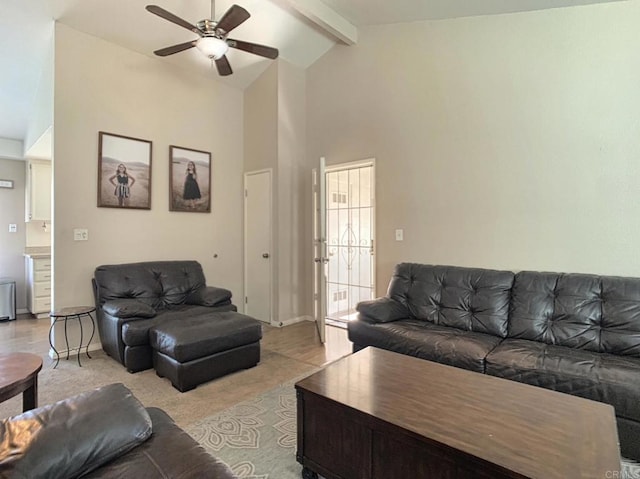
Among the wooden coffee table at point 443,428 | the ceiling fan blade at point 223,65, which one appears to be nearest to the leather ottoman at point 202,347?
the wooden coffee table at point 443,428

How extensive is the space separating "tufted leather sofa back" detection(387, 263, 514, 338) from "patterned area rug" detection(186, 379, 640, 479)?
1.20 metres

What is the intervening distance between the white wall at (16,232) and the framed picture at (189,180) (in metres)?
3.23

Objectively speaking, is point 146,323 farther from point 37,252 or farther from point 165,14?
point 37,252

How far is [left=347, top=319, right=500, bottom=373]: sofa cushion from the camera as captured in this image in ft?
7.91

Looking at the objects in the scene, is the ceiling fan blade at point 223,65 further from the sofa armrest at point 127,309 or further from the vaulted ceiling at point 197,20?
the sofa armrest at point 127,309

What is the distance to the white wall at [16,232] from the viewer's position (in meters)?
5.38

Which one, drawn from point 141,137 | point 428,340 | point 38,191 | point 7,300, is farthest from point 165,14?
point 7,300

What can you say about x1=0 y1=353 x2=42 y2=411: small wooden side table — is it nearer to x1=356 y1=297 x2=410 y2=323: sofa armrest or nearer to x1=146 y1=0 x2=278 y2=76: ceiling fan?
x1=356 y1=297 x2=410 y2=323: sofa armrest

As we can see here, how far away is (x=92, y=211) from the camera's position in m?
3.66

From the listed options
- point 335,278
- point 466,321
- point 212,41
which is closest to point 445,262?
point 466,321

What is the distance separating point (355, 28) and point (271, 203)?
2376mm

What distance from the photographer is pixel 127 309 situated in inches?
123

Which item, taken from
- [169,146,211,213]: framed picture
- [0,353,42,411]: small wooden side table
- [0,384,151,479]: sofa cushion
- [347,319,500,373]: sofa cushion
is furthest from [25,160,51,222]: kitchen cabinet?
[0,384,151,479]: sofa cushion

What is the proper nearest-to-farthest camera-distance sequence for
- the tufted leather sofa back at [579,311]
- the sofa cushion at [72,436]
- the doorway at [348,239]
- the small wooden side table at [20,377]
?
the sofa cushion at [72,436] → the small wooden side table at [20,377] → the tufted leather sofa back at [579,311] → the doorway at [348,239]
